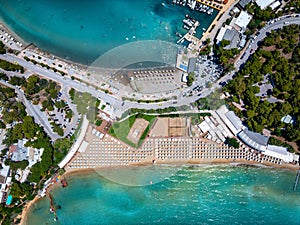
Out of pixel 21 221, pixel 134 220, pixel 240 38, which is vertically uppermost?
pixel 240 38

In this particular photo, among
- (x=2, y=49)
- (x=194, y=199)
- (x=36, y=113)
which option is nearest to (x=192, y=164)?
(x=194, y=199)

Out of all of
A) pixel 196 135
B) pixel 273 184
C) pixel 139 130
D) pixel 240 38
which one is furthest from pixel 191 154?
pixel 240 38

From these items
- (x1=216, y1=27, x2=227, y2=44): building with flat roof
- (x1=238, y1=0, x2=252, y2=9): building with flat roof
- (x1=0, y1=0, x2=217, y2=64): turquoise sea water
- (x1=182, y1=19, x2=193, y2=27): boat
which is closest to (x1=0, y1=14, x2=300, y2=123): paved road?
(x1=0, y1=0, x2=217, y2=64): turquoise sea water

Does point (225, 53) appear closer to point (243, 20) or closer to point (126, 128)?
point (243, 20)

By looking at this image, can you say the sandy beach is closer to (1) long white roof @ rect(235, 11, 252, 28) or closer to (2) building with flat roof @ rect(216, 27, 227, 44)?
(2) building with flat roof @ rect(216, 27, 227, 44)


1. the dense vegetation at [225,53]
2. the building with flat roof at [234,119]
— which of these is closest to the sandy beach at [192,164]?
the building with flat roof at [234,119]

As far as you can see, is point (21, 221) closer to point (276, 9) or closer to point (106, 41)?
point (106, 41)
